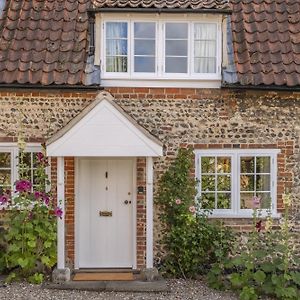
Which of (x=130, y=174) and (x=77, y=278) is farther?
(x=130, y=174)

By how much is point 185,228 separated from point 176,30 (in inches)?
164

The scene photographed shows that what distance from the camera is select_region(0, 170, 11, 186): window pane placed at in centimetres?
1109

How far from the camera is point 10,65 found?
1074 cm

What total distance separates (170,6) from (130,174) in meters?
3.61

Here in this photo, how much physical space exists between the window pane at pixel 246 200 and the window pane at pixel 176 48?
3.31 meters

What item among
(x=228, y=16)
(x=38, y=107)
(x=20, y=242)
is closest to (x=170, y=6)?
(x=228, y=16)

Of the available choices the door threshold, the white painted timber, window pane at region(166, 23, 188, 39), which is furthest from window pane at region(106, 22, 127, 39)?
the door threshold

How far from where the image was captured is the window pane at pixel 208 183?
11.2 metres

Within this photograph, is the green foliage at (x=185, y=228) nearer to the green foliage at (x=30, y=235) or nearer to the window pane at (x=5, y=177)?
the green foliage at (x=30, y=235)

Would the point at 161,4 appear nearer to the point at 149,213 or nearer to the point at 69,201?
the point at 149,213

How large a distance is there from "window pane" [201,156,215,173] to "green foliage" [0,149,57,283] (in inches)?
129

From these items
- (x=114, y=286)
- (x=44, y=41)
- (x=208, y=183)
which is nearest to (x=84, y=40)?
(x=44, y=41)

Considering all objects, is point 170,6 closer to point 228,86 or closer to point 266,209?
point 228,86

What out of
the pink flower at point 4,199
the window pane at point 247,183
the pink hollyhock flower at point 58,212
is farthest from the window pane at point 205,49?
the pink flower at point 4,199
